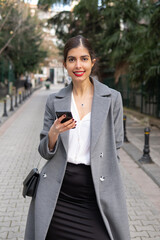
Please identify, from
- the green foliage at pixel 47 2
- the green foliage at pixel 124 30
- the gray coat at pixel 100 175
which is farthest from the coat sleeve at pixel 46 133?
the green foliage at pixel 47 2

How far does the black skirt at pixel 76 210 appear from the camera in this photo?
6.92ft

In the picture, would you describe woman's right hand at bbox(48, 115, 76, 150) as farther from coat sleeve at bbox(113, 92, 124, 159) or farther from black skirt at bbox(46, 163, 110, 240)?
coat sleeve at bbox(113, 92, 124, 159)

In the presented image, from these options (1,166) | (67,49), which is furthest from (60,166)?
(1,166)

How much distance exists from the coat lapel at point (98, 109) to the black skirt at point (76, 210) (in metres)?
0.22

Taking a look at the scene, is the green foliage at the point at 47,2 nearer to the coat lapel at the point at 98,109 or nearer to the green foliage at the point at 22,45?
the green foliage at the point at 22,45

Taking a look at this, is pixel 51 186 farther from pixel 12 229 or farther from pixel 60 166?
pixel 12 229

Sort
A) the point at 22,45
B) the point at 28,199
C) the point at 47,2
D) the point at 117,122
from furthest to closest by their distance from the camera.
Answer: the point at 22,45 < the point at 47,2 < the point at 28,199 < the point at 117,122

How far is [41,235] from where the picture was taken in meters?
2.14

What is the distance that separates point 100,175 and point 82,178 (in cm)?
12

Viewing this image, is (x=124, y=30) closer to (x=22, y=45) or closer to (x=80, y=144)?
(x=22, y=45)

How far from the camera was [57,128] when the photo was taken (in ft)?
6.63

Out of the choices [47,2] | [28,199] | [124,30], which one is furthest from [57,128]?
[47,2]

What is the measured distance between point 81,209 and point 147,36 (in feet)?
33.6

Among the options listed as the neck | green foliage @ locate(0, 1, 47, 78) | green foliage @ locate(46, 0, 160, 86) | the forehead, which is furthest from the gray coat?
green foliage @ locate(0, 1, 47, 78)
